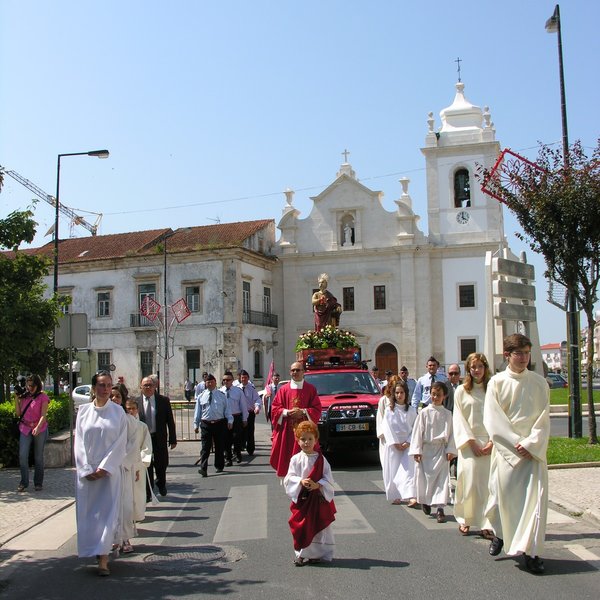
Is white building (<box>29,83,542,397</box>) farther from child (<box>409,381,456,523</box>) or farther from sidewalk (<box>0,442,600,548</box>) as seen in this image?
child (<box>409,381,456,523</box>)

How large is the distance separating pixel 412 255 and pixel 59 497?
Answer: 37189 mm

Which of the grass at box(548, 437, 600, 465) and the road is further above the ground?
the grass at box(548, 437, 600, 465)

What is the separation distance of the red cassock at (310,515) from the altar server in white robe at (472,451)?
156cm

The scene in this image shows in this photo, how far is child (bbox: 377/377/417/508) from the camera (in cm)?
980

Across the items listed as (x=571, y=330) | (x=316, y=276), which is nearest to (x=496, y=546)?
(x=571, y=330)

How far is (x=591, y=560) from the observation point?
6.60m

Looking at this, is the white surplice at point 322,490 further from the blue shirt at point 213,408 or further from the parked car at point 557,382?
the parked car at point 557,382

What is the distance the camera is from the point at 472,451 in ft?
24.9

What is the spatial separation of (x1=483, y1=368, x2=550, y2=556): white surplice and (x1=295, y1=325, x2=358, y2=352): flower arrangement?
11.8m

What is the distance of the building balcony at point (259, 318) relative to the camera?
151 feet

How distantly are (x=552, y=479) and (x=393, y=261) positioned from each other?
119ft

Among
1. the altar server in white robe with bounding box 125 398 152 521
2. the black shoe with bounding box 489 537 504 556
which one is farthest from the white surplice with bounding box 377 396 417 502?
the altar server in white robe with bounding box 125 398 152 521

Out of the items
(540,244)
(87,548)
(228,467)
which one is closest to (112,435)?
(87,548)

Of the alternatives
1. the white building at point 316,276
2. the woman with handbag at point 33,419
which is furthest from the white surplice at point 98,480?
the white building at point 316,276
